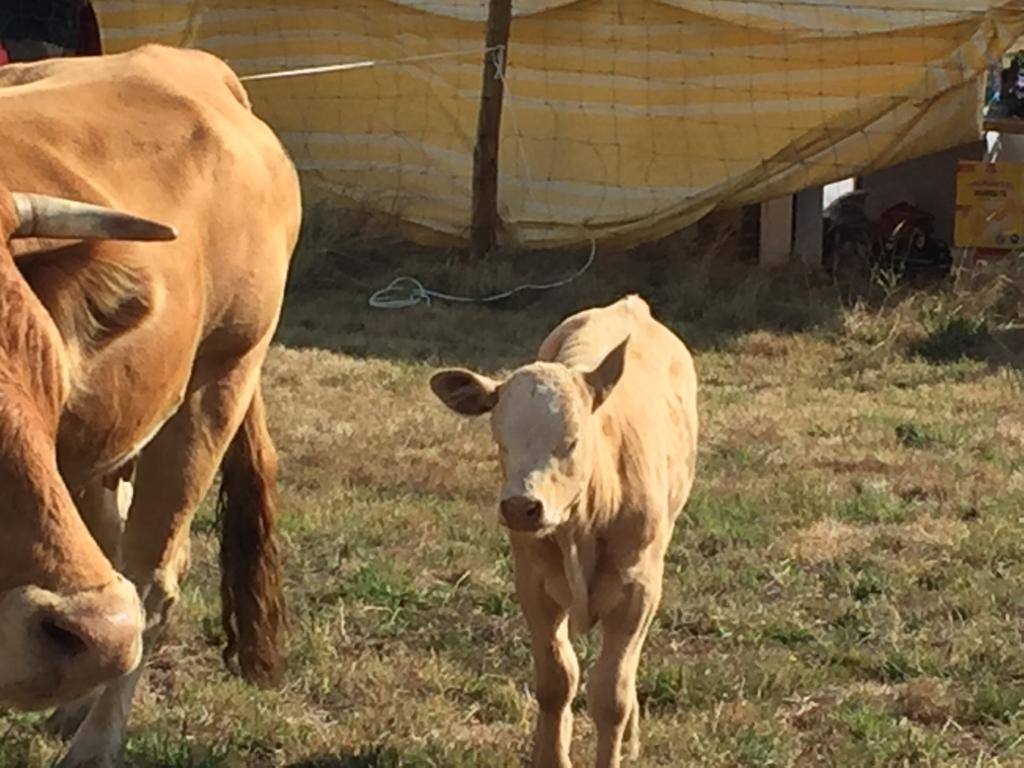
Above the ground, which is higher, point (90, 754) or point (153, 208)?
point (153, 208)

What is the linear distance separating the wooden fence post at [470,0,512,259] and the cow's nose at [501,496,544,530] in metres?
8.73

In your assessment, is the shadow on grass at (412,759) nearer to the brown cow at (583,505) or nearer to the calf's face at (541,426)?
the brown cow at (583,505)

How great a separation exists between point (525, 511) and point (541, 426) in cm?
24

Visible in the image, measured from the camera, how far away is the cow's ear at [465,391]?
4.61 metres

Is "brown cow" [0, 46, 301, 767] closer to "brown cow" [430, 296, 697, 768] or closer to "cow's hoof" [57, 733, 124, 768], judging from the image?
"cow's hoof" [57, 733, 124, 768]

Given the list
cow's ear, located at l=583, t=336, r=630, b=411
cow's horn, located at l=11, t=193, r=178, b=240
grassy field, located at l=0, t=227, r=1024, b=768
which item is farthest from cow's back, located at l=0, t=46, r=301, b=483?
grassy field, located at l=0, t=227, r=1024, b=768

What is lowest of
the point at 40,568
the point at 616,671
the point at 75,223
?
the point at 616,671

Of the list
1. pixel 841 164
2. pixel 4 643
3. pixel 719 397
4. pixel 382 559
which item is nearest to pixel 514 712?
pixel 382 559

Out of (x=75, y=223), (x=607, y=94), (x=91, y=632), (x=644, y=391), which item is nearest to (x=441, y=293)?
(x=607, y=94)

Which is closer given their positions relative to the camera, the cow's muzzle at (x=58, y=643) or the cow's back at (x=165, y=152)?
the cow's muzzle at (x=58, y=643)

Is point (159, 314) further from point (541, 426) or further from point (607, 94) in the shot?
point (607, 94)

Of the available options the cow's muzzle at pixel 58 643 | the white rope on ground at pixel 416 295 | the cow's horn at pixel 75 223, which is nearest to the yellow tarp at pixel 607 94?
the white rope on ground at pixel 416 295

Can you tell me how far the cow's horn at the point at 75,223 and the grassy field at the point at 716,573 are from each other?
6.26 ft

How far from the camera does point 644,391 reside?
527cm
